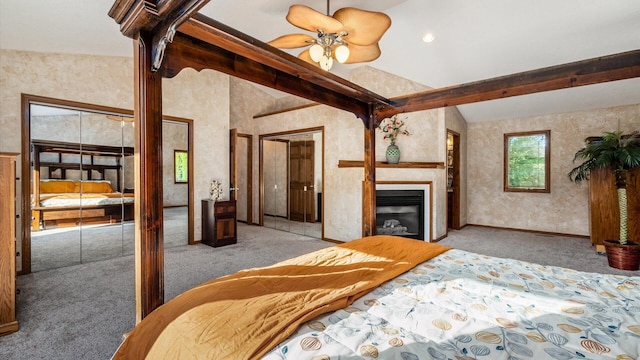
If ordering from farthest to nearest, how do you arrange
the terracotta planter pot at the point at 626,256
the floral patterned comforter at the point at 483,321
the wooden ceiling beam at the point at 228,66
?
the terracotta planter pot at the point at 626,256, the wooden ceiling beam at the point at 228,66, the floral patterned comforter at the point at 483,321

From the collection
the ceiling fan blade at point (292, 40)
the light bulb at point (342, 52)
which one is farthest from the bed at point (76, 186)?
the light bulb at point (342, 52)

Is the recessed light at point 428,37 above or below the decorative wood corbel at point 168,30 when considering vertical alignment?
above

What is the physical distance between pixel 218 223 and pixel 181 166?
1.12 meters

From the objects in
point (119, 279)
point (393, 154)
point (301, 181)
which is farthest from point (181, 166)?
point (393, 154)

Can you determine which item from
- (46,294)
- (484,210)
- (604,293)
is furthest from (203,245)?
(484,210)

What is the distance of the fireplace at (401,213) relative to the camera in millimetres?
4961

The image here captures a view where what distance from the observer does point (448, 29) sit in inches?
149

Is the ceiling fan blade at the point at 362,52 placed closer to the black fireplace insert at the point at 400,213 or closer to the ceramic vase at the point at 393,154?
the ceramic vase at the point at 393,154

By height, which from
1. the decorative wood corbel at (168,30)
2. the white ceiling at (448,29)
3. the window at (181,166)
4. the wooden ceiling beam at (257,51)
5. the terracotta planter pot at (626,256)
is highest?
Result: the white ceiling at (448,29)

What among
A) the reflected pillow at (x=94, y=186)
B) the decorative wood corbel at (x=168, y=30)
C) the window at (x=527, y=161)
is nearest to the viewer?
the decorative wood corbel at (x=168, y=30)

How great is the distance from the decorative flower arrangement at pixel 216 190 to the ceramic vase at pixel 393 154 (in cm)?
297

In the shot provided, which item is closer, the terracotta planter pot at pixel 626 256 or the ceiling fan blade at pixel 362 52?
the ceiling fan blade at pixel 362 52

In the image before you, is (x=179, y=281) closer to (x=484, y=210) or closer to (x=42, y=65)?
(x=42, y=65)

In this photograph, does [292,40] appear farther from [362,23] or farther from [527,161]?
[527,161]
